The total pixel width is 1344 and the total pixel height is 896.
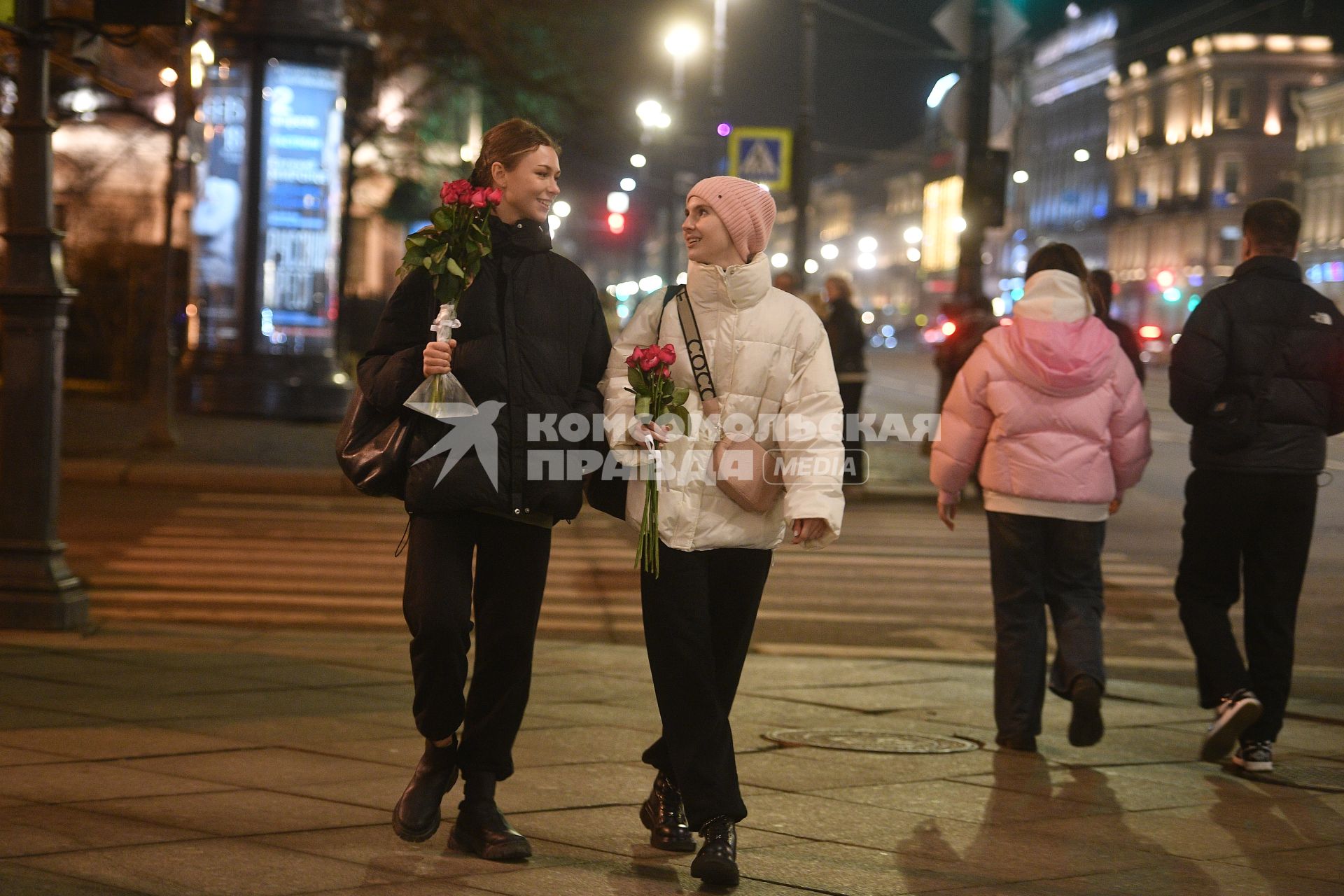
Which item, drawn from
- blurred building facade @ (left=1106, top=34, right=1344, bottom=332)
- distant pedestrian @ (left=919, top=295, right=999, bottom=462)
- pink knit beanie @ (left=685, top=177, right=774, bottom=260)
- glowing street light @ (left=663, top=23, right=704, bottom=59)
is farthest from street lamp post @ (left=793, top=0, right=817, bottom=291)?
blurred building facade @ (left=1106, top=34, right=1344, bottom=332)

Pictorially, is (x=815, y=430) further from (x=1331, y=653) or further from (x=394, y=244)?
(x=394, y=244)

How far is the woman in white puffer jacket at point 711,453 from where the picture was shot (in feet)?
15.0

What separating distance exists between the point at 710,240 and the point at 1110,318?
394 cm

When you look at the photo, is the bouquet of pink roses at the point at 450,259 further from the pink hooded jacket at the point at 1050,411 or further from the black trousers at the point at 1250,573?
the black trousers at the point at 1250,573

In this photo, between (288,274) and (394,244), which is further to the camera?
(394,244)

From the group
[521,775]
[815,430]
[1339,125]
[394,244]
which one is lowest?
[521,775]

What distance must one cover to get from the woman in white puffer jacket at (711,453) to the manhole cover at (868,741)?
1.75 m

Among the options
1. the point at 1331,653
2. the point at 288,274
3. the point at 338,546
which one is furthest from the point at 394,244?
the point at 1331,653

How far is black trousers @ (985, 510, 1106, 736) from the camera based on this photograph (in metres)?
6.44

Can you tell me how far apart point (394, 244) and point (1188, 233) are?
6169cm

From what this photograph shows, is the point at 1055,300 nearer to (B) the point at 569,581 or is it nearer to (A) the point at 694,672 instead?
(A) the point at 694,672

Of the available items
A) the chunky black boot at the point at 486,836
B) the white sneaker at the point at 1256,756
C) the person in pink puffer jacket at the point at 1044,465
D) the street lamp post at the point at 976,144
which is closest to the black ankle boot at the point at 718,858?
the chunky black boot at the point at 486,836

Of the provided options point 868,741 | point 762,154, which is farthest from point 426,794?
point 762,154

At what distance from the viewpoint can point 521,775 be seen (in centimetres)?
568
